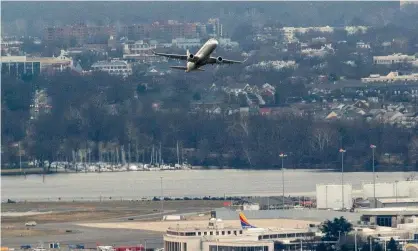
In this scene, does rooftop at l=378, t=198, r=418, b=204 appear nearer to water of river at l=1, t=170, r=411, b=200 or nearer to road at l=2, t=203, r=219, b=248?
road at l=2, t=203, r=219, b=248

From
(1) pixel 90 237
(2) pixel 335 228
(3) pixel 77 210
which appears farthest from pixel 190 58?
(3) pixel 77 210

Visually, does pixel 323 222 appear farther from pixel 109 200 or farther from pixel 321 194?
pixel 109 200

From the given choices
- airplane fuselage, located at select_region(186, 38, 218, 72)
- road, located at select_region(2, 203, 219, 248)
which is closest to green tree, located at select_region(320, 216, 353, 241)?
road, located at select_region(2, 203, 219, 248)

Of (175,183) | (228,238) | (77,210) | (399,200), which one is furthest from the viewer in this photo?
(175,183)

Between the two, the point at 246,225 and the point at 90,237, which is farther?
the point at 90,237

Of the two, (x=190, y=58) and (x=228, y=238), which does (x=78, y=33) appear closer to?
(x=228, y=238)

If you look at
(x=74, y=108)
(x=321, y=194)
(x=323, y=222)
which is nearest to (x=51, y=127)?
(x=74, y=108)
